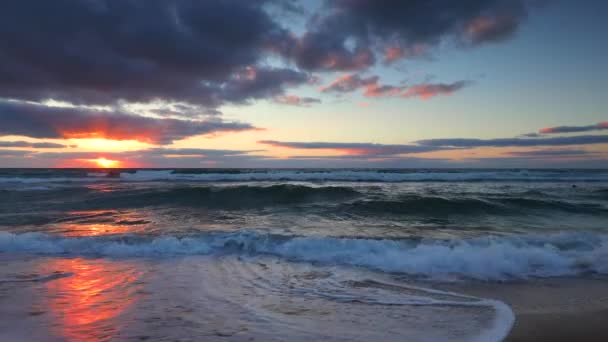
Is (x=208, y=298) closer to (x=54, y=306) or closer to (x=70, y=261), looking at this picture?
(x=54, y=306)

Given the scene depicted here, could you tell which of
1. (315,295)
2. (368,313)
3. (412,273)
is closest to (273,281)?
(315,295)

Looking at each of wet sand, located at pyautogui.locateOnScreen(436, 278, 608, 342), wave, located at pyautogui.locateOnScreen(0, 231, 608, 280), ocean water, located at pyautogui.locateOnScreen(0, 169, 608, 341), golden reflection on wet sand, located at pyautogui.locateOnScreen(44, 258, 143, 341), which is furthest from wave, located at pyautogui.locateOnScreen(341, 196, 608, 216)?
golden reflection on wet sand, located at pyautogui.locateOnScreen(44, 258, 143, 341)

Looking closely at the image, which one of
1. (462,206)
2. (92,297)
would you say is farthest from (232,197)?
(92,297)

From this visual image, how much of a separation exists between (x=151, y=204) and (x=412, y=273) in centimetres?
1148

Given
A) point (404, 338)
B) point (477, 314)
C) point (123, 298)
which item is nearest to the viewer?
point (404, 338)

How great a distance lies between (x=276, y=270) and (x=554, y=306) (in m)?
3.47

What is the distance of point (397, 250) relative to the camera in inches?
234

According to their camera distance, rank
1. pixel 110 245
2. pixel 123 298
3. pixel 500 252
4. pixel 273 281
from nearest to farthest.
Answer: pixel 123 298, pixel 273 281, pixel 500 252, pixel 110 245

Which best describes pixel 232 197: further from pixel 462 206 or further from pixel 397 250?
pixel 397 250

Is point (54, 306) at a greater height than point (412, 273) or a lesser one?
greater

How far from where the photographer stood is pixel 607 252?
19.3 feet

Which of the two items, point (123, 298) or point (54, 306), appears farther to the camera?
point (123, 298)

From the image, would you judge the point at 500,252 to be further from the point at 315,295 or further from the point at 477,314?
the point at 315,295

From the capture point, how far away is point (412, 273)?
199 inches
